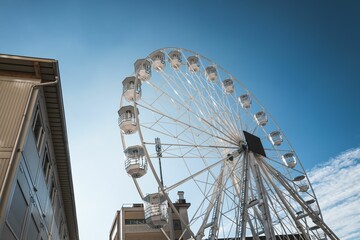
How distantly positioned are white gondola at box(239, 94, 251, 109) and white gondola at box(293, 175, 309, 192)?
6048mm

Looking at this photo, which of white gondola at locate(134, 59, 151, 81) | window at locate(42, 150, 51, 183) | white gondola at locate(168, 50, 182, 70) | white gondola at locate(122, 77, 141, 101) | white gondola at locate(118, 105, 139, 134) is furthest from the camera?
white gondola at locate(168, 50, 182, 70)

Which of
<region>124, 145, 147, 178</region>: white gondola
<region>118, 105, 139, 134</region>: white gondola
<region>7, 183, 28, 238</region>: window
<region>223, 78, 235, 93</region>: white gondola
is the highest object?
Result: <region>223, 78, 235, 93</region>: white gondola

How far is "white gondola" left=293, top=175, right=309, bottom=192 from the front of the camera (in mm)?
21047

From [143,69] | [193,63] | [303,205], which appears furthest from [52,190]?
[303,205]

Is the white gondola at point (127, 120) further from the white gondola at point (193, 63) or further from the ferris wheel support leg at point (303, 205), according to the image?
the ferris wheel support leg at point (303, 205)

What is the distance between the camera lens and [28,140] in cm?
977

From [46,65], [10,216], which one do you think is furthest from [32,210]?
[46,65]

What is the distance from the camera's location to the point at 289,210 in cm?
1700

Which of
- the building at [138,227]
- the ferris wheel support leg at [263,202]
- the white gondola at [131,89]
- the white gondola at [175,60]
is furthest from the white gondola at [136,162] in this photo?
→ the building at [138,227]

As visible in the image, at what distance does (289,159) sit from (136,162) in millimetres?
11247

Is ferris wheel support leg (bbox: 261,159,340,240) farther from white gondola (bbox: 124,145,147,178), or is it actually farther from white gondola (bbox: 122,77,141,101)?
white gondola (bbox: 122,77,141,101)

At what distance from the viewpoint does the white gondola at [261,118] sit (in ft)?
76.5

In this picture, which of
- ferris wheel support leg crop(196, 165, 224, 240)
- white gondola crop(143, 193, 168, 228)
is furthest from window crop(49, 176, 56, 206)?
ferris wheel support leg crop(196, 165, 224, 240)

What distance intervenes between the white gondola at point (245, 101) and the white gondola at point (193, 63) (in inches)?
155
